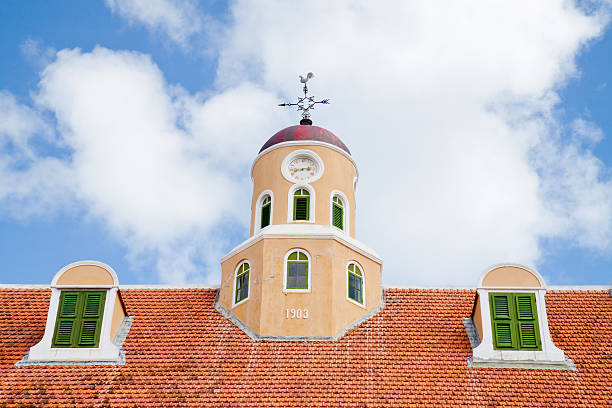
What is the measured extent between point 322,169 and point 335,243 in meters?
3.12

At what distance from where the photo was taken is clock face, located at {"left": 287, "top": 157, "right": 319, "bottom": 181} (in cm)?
2750

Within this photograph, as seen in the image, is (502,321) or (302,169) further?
(302,169)

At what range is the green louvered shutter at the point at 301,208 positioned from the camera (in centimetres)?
2689

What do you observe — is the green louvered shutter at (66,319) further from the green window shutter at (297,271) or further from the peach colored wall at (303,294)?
the green window shutter at (297,271)

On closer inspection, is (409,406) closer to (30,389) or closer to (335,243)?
(335,243)

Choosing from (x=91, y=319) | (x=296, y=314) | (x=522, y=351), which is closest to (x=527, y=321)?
(x=522, y=351)

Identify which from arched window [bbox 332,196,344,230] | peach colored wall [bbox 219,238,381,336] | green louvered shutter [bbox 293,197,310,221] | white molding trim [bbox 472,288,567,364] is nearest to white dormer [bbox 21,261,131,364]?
peach colored wall [bbox 219,238,381,336]

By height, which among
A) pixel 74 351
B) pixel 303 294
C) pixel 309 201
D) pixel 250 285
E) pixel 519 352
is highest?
pixel 309 201

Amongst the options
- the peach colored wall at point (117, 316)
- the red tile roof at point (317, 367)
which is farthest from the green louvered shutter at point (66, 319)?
the peach colored wall at point (117, 316)

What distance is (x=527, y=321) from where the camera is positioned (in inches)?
915

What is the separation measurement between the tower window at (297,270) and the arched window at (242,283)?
58.0 inches

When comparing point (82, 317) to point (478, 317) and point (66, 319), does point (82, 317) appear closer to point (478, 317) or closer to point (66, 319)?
point (66, 319)

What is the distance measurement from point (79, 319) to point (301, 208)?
8.23 metres

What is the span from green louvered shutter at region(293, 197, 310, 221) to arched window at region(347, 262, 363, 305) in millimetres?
2390
